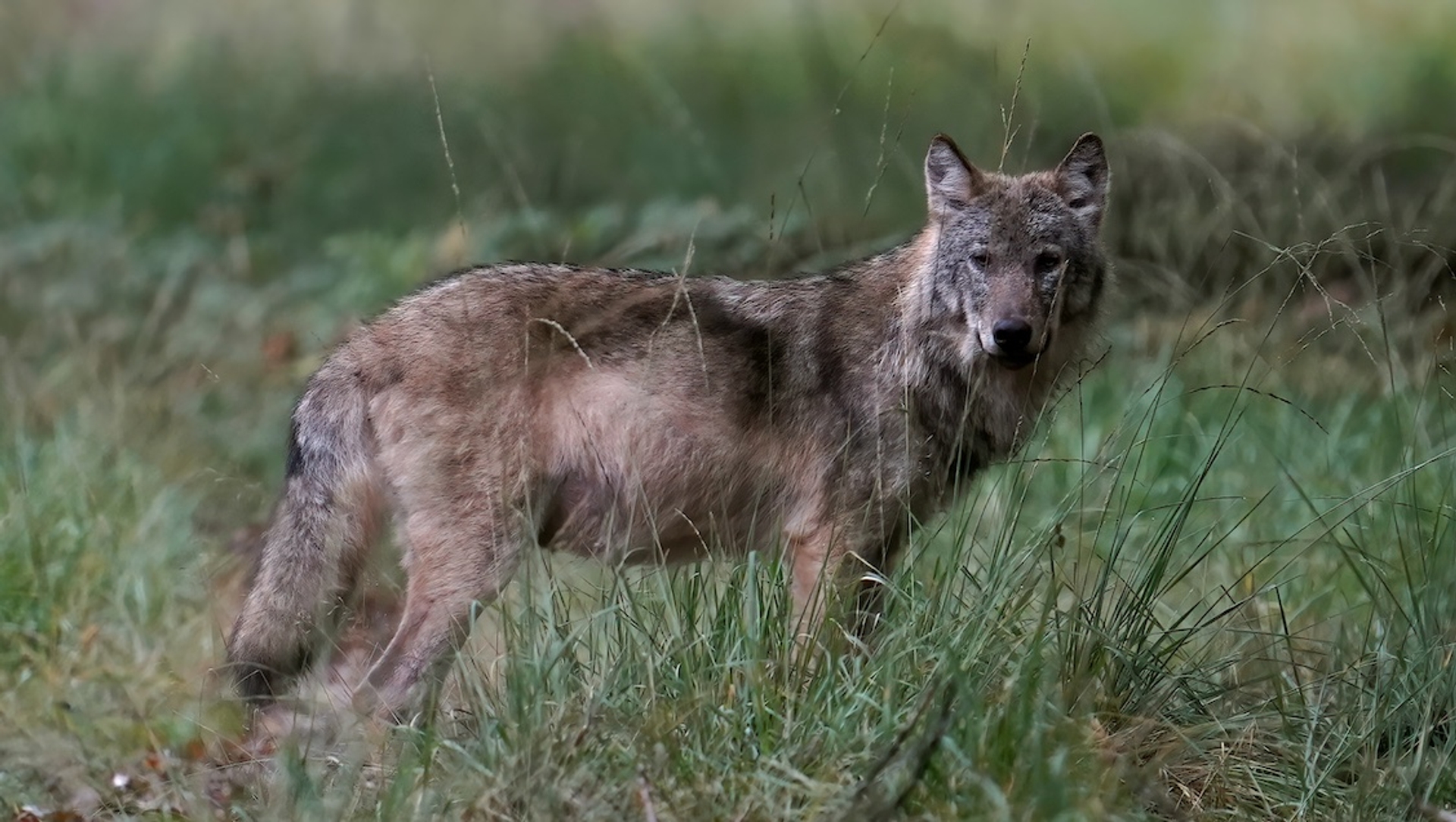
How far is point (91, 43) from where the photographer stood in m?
11.7

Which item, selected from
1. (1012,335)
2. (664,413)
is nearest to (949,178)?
(1012,335)

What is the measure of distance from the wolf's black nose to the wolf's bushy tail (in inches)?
73.3

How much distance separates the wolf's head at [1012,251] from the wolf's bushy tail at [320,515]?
5.78 ft

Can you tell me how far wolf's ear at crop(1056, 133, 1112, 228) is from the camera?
4.92 meters

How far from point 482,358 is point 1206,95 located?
673 centimetres

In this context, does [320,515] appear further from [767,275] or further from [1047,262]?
[1047,262]

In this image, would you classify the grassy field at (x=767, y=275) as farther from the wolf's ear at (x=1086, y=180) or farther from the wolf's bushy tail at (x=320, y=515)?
the wolf's ear at (x=1086, y=180)

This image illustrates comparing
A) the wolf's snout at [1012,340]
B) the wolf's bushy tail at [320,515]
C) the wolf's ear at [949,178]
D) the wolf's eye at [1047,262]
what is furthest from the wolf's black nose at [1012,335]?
the wolf's bushy tail at [320,515]

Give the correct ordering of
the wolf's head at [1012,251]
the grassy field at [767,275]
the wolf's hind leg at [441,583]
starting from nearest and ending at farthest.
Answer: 1. the grassy field at [767,275]
2. the wolf's hind leg at [441,583]
3. the wolf's head at [1012,251]

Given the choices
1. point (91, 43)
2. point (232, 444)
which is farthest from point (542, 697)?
point (91, 43)

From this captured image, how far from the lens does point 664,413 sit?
487 cm

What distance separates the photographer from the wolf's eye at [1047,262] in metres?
4.74

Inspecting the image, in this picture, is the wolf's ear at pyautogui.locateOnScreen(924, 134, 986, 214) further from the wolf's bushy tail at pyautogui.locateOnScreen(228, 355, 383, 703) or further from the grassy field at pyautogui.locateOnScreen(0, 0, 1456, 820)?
the wolf's bushy tail at pyautogui.locateOnScreen(228, 355, 383, 703)

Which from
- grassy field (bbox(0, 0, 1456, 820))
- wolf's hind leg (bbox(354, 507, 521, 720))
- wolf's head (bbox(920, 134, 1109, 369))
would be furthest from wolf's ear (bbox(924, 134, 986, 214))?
wolf's hind leg (bbox(354, 507, 521, 720))
